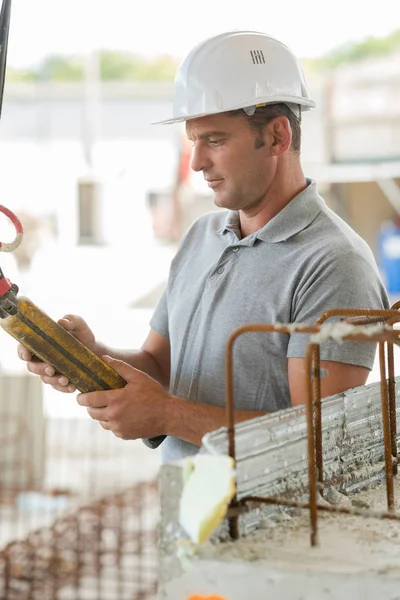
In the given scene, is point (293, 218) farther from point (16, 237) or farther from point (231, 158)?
point (16, 237)

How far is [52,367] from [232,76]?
0.71m

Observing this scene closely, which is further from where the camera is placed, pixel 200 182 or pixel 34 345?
pixel 200 182

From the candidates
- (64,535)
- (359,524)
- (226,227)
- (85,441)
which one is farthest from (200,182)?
(359,524)

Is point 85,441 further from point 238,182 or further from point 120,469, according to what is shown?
point 238,182

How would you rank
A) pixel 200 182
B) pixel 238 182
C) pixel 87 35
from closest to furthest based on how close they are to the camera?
pixel 238 182, pixel 200 182, pixel 87 35

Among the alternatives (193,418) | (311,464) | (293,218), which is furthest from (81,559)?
(311,464)

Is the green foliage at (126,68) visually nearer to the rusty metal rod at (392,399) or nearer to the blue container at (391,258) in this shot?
the blue container at (391,258)

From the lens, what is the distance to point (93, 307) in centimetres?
859

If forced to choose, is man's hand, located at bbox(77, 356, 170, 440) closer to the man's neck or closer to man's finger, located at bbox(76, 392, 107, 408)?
man's finger, located at bbox(76, 392, 107, 408)

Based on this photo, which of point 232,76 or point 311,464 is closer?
point 311,464

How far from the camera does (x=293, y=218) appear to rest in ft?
6.38

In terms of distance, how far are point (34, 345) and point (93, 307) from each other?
7.06 meters

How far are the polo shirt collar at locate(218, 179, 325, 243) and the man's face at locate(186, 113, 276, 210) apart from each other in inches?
3.0

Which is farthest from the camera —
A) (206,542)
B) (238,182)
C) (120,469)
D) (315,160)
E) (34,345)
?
(315,160)
